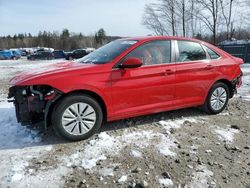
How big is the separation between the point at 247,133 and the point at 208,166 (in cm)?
162

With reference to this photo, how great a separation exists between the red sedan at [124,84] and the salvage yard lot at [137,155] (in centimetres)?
32

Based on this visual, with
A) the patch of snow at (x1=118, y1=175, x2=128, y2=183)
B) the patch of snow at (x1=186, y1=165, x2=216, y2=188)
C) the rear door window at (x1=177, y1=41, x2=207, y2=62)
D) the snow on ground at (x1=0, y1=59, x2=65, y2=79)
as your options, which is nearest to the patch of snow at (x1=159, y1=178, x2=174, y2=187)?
the patch of snow at (x1=186, y1=165, x2=216, y2=188)

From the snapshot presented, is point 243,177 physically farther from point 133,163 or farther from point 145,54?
point 145,54

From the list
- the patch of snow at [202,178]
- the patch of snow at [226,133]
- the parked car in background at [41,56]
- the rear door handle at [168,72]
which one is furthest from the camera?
the parked car in background at [41,56]

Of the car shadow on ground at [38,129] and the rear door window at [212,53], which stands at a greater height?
the rear door window at [212,53]

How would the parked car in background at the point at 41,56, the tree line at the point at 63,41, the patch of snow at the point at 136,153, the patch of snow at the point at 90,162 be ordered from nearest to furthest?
the patch of snow at the point at 90,162, the patch of snow at the point at 136,153, the parked car in background at the point at 41,56, the tree line at the point at 63,41

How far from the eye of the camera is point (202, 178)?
3.61 meters

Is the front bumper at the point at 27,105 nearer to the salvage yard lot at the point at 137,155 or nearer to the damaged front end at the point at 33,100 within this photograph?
the damaged front end at the point at 33,100

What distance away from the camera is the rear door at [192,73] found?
5.56m

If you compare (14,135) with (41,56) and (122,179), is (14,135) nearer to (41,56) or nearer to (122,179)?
(122,179)

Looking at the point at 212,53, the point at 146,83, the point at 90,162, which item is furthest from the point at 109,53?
the point at 212,53

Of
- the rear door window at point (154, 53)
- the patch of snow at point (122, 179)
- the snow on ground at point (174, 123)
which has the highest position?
the rear door window at point (154, 53)

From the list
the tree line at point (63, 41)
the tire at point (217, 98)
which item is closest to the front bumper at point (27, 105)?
the tire at point (217, 98)

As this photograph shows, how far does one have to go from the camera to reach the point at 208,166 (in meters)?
3.92
